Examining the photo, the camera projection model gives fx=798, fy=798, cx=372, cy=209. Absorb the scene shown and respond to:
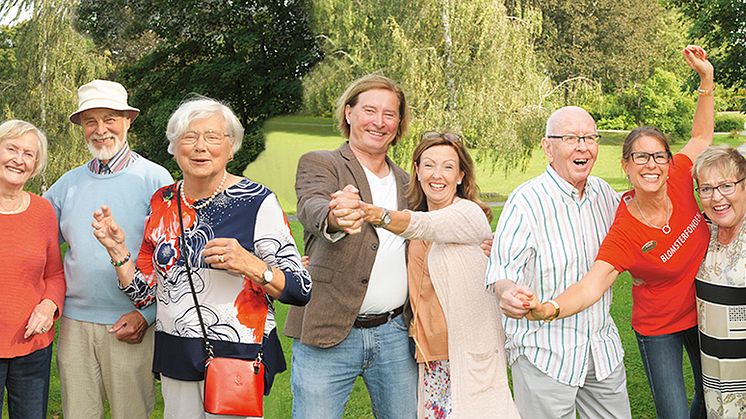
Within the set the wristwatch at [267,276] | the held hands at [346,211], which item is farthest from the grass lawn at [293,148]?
the wristwatch at [267,276]

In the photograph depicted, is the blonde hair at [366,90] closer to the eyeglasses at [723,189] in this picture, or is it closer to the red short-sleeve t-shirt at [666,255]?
the red short-sleeve t-shirt at [666,255]

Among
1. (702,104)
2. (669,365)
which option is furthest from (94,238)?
(702,104)

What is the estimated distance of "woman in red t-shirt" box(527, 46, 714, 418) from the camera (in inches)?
103

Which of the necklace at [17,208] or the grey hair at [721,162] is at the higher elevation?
the grey hair at [721,162]

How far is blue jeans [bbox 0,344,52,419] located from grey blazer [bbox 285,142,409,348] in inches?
38.5

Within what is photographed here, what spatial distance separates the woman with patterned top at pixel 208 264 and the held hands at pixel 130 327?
0.54 meters

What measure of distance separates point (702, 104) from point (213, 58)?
690cm

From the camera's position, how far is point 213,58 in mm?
9117

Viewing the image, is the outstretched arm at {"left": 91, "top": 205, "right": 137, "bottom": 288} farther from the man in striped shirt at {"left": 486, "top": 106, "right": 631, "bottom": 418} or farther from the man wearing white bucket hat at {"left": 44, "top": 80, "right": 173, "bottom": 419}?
the man in striped shirt at {"left": 486, "top": 106, "right": 631, "bottom": 418}

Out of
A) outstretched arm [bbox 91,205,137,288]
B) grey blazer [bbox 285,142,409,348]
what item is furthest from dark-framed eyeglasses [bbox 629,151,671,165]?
outstretched arm [bbox 91,205,137,288]

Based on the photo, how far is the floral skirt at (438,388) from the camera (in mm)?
2828

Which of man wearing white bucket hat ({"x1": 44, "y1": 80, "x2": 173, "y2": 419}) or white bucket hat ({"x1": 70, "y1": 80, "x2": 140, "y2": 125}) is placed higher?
white bucket hat ({"x1": 70, "y1": 80, "x2": 140, "y2": 125})

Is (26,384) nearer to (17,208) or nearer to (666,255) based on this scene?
(17,208)

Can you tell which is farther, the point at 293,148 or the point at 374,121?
the point at 293,148
